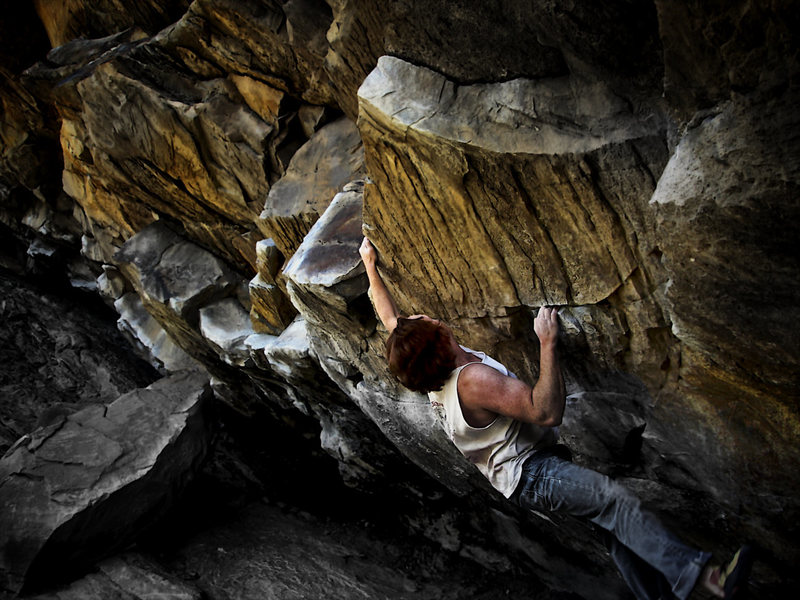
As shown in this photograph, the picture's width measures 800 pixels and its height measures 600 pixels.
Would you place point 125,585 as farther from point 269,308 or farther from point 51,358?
point 51,358

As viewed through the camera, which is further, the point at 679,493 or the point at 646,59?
the point at 679,493

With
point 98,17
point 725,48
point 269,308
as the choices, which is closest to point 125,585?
point 269,308

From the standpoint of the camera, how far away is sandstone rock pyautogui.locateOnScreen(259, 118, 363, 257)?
16.4 ft

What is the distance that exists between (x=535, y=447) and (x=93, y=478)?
5.03 meters

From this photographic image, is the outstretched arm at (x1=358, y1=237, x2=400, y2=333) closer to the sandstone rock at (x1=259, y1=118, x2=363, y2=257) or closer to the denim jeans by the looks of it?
the denim jeans

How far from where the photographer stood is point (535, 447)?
8.57ft

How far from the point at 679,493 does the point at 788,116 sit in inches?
93.6

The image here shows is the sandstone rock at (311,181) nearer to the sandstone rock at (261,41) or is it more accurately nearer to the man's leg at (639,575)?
the sandstone rock at (261,41)

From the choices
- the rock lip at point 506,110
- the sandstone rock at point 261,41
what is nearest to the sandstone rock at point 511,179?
the rock lip at point 506,110

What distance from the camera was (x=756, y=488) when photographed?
2857 mm

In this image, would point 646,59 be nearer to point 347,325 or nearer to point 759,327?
point 759,327

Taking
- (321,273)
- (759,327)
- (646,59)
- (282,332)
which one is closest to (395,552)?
(282,332)

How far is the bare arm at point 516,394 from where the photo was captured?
2.32 meters

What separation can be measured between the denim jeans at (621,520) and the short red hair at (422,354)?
65 centimetres
